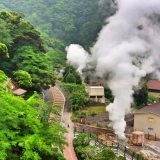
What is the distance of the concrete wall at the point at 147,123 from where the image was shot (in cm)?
2864

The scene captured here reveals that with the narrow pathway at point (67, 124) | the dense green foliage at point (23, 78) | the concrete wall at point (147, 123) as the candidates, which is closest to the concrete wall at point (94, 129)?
the narrow pathway at point (67, 124)

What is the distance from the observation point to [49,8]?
56406 mm

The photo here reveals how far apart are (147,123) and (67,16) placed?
30258 millimetres

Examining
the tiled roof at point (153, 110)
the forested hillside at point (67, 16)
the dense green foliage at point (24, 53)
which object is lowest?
the tiled roof at point (153, 110)

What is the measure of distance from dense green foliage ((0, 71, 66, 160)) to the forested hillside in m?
34.7

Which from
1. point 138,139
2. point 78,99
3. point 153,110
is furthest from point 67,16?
point 138,139

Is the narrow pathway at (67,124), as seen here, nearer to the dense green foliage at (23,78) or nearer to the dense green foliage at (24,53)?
the dense green foliage at (24,53)

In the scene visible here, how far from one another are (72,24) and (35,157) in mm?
42149

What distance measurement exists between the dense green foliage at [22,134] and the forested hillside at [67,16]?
3469 cm

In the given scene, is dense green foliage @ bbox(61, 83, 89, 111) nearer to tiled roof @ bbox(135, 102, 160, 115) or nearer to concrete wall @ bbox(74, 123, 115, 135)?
concrete wall @ bbox(74, 123, 115, 135)

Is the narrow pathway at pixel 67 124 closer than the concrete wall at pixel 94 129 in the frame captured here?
Yes

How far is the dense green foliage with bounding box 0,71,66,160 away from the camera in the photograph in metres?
13.0

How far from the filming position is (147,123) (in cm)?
2912

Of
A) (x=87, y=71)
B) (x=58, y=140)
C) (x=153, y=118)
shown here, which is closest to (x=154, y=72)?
(x=87, y=71)
